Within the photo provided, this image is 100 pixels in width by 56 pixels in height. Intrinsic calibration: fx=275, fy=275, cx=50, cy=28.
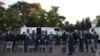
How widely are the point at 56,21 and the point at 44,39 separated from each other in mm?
44765

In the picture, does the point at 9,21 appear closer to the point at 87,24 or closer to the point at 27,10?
the point at 27,10

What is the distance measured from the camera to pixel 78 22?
340 feet

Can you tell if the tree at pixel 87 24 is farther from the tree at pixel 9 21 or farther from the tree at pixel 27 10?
the tree at pixel 9 21

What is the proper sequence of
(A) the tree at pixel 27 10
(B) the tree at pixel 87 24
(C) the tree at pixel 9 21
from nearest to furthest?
(C) the tree at pixel 9 21
(A) the tree at pixel 27 10
(B) the tree at pixel 87 24

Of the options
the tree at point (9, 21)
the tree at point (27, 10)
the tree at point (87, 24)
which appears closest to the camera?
the tree at point (9, 21)

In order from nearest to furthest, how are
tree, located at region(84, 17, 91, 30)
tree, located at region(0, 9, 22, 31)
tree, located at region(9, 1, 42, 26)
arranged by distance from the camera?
tree, located at region(0, 9, 22, 31), tree, located at region(9, 1, 42, 26), tree, located at region(84, 17, 91, 30)

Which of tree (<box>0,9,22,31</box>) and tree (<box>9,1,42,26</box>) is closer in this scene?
tree (<box>0,9,22,31</box>)

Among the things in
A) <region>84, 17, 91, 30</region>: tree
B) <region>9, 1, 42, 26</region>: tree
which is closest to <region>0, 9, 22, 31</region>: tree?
<region>9, 1, 42, 26</region>: tree

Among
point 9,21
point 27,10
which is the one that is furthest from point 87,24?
point 9,21

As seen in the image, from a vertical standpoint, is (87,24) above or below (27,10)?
below

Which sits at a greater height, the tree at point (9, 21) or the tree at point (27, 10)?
the tree at point (27, 10)

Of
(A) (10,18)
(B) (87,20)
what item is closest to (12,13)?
(A) (10,18)

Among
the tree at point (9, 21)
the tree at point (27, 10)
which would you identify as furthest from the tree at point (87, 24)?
the tree at point (9, 21)

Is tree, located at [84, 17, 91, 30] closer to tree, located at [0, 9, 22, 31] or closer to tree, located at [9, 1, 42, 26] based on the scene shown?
tree, located at [9, 1, 42, 26]
